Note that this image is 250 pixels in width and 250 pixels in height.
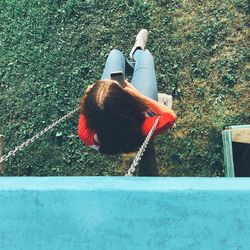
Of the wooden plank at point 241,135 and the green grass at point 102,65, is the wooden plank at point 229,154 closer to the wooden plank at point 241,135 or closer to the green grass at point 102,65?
the wooden plank at point 241,135

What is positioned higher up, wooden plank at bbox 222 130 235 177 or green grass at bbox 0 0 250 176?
green grass at bbox 0 0 250 176

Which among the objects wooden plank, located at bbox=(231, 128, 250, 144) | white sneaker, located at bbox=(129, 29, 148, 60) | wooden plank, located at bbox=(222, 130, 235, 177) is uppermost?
white sneaker, located at bbox=(129, 29, 148, 60)

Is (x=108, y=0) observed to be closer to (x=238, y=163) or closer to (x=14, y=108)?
(x=14, y=108)

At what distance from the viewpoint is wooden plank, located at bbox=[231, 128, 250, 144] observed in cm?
286

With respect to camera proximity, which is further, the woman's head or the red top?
the red top

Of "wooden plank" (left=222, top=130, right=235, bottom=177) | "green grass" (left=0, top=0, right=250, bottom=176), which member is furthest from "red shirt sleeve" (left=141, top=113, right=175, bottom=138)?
"green grass" (left=0, top=0, right=250, bottom=176)

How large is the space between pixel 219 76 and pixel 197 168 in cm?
89

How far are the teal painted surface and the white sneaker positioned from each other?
2.34 m

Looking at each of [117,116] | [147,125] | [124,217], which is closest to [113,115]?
[117,116]

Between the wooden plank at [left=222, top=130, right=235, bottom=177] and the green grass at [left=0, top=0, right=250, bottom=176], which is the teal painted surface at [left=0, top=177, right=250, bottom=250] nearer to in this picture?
the wooden plank at [left=222, top=130, right=235, bottom=177]

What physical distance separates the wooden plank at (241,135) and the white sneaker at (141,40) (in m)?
1.16

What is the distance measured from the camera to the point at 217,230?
4.25 feet

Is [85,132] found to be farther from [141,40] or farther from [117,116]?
[141,40]

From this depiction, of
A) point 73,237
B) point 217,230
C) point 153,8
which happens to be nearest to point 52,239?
point 73,237
